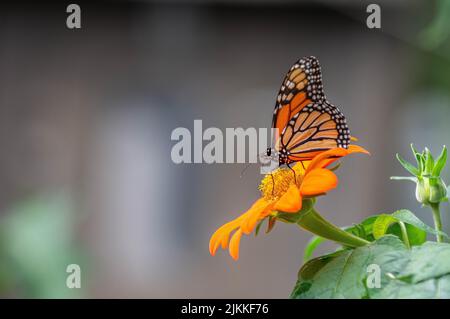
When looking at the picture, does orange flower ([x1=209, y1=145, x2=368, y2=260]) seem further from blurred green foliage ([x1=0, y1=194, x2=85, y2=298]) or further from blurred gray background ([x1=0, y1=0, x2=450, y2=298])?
blurred gray background ([x1=0, y1=0, x2=450, y2=298])

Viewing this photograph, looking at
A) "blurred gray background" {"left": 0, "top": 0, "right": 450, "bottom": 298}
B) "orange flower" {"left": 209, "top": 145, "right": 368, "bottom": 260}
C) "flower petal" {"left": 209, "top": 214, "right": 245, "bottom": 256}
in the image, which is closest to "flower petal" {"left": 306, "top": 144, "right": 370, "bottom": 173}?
"orange flower" {"left": 209, "top": 145, "right": 368, "bottom": 260}

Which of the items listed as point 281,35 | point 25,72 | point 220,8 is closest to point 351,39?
point 281,35

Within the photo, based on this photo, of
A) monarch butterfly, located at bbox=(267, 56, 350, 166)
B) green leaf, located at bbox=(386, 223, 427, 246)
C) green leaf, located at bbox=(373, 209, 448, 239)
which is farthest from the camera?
monarch butterfly, located at bbox=(267, 56, 350, 166)
